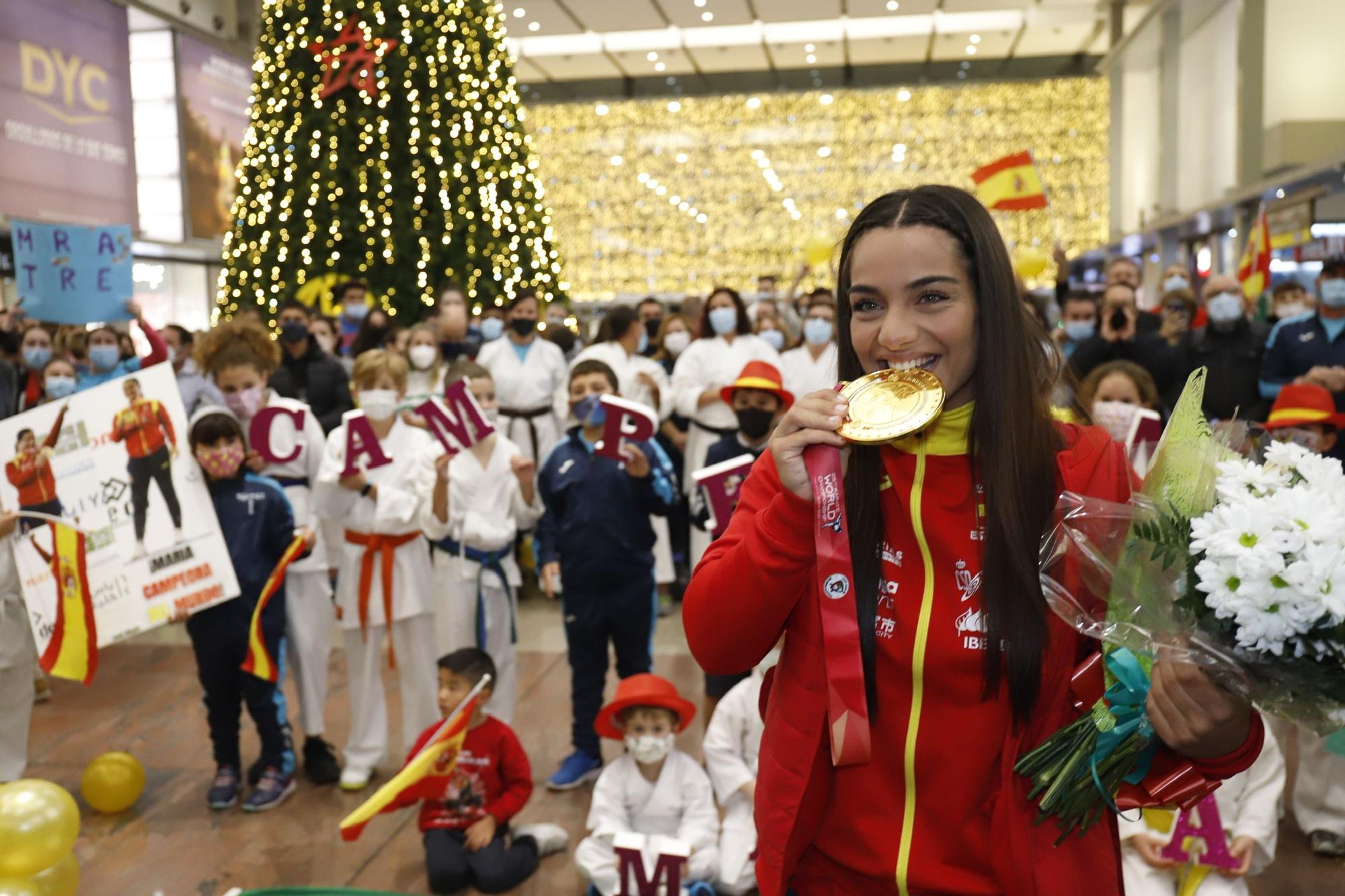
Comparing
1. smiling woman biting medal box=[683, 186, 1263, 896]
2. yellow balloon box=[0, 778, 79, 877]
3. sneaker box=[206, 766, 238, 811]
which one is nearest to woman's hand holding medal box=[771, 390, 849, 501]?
smiling woman biting medal box=[683, 186, 1263, 896]

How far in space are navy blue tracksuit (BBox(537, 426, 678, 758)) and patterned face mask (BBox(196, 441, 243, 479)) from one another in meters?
1.30

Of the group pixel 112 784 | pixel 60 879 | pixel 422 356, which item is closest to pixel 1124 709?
pixel 60 879

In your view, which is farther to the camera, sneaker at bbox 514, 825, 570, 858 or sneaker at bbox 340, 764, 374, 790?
sneaker at bbox 340, 764, 374, 790

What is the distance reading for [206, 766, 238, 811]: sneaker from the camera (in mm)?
4801

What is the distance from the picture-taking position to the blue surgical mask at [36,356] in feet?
27.2

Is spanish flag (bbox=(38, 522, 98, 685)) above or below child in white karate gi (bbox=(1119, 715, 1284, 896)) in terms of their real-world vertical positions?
above

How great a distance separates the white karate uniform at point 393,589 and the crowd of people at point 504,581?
1 cm

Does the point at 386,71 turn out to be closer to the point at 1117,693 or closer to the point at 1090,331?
the point at 1090,331

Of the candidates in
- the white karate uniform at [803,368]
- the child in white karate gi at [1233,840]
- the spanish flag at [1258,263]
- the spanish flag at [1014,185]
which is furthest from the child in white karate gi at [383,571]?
the spanish flag at [1258,263]

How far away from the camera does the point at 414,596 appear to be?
5.02 meters

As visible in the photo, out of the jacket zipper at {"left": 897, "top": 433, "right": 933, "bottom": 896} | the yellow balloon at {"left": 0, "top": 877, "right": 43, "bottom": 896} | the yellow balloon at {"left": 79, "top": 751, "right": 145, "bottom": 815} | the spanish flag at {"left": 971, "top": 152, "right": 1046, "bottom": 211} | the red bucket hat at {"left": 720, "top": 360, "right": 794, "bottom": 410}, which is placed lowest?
the yellow balloon at {"left": 79, "top": 751, "right": 145, "bottom": 815}

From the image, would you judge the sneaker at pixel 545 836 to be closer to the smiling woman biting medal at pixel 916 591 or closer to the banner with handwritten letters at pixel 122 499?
the banner with handwritten letters at pixel 122 499

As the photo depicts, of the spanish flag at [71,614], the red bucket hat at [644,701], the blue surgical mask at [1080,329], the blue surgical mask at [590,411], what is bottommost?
the red bucket hat at [644,701]

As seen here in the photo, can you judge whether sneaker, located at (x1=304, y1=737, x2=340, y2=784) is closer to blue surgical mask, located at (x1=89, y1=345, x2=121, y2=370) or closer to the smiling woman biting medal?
blue surgical mask, located at (x1=89, y1=345, x2=121, y2=370)
